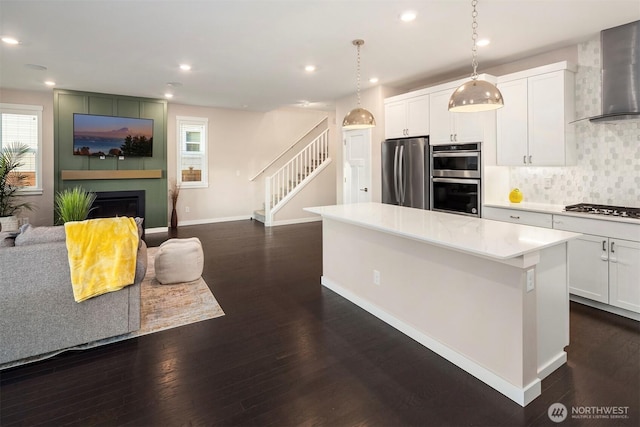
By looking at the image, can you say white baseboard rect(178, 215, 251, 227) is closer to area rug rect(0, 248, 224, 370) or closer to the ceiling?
the ceiling

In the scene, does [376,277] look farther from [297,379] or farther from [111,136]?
[111,136]

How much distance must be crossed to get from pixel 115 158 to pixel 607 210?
797 cm

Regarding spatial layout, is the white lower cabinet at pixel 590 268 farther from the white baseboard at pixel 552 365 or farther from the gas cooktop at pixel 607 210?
the white baseboard at pixel 552 365

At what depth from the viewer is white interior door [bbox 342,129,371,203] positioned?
20.3ft

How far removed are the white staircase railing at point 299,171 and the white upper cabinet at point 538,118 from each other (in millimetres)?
5008

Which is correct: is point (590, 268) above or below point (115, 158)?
below

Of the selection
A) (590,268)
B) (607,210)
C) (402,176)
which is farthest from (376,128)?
(590,268)

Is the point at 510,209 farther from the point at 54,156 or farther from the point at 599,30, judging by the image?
the point at 54,156

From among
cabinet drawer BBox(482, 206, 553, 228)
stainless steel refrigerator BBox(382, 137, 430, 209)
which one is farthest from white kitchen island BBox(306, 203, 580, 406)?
stainless steel refrigerator BBox(382, 137, 430, 209)

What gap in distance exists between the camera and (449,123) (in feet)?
15.5

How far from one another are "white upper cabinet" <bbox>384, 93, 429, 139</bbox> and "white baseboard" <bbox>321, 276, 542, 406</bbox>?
3.05 metres

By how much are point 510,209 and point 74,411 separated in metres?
4.41

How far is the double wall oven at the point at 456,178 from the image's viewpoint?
4.44 meters

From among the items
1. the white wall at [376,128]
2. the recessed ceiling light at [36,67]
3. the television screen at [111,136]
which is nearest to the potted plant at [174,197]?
the television screen at [111,136]
